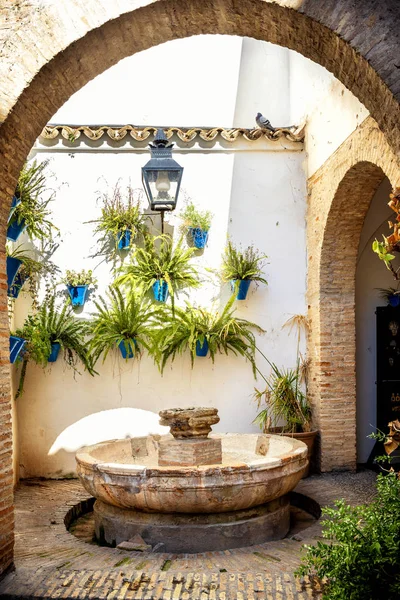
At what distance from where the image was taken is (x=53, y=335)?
283 inches

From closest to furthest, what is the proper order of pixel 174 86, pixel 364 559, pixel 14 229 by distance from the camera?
pixel 364 559 < pixel 14 229 < pixel 174 86

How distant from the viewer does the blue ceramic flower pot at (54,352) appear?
284 inches

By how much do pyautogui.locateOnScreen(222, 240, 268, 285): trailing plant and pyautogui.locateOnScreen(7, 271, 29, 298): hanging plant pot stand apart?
2391mm

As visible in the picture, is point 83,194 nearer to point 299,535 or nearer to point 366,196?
point 366,196

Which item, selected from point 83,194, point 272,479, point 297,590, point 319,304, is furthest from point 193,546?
point 83,194

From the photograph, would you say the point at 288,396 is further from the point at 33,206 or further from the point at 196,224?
the point at 33,206

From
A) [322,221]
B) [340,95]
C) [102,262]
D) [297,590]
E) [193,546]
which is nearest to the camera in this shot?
[297,590]

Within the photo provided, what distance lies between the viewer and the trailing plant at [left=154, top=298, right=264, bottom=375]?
729cm

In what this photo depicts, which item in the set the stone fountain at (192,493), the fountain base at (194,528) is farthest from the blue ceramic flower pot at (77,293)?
the fountain base at (194,528)

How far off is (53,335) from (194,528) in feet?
10.6

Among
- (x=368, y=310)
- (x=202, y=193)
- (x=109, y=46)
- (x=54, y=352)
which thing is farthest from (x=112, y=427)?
(x=109, y=46)

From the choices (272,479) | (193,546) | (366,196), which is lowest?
(193,546)

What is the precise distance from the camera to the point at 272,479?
4.89 metres

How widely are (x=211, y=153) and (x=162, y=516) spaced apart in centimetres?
473
